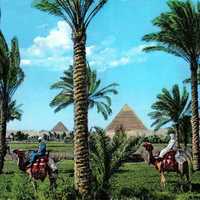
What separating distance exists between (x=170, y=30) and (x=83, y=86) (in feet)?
→ 54.2

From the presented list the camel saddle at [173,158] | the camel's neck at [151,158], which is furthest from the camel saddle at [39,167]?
the camel saddle at [173,158]

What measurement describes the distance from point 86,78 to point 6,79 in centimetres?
1699

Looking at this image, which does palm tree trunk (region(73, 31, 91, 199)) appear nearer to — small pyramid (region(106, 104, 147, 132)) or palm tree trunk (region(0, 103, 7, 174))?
palm tree trunk (region(0, 103, 7, 174))

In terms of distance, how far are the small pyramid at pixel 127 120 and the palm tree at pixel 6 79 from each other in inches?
2401

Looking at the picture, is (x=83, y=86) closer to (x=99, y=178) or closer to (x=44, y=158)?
(x=99, y=178)

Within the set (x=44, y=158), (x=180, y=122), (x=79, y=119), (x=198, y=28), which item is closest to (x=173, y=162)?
(x=44, y=158)

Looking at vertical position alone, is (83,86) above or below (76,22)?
below

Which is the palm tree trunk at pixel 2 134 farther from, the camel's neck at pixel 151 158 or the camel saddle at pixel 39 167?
the camel's neck at pixel 151 158

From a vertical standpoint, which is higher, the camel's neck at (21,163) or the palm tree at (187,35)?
the palm tree at (187,35)

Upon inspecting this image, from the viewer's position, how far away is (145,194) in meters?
15.2

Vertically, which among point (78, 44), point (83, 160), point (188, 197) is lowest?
A: point (188, 197)

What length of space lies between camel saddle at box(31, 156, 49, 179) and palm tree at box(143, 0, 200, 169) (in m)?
12.7

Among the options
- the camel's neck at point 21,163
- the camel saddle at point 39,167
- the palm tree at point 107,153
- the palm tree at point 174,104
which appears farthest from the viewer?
the palm tree at point 174,104

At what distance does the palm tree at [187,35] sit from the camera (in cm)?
3167
